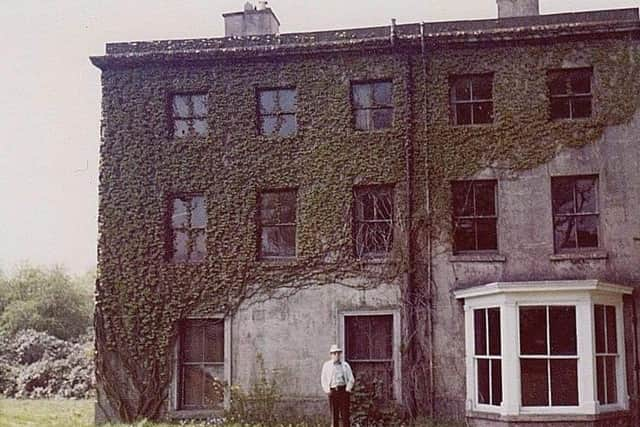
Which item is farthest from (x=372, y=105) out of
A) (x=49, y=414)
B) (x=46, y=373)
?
(x=46, y=373)

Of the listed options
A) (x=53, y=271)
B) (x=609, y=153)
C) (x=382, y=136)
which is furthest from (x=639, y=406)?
(x=53, y=271)

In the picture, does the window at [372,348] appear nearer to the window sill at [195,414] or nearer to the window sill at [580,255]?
the window sill at [195,414]

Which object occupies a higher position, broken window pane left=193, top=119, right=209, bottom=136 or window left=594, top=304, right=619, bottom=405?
broken window pane left=193, top=119, right=209, bottom=136

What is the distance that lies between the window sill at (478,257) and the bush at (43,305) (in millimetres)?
22921

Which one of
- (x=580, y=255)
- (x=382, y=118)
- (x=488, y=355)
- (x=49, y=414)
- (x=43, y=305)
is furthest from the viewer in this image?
(x=43, y=305)

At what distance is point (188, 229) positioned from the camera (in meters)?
19.2

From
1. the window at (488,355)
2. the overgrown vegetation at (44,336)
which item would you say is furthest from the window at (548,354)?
the overgrown vegetation at (44,336)

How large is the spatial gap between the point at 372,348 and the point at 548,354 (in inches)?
170

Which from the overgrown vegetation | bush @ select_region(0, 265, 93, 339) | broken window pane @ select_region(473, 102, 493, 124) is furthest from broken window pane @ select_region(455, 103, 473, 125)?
bush @ select_region(0, 265, 93, 339)

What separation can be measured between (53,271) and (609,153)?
32658mm

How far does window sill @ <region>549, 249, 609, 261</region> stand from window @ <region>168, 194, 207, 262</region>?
345 inches

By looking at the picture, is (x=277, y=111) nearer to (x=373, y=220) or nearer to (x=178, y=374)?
(x=373, y=220)

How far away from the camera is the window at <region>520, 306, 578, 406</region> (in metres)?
15.9

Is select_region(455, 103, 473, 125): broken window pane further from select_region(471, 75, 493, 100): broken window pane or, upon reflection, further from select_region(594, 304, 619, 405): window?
select_region(594, 304, 619, 405): window
